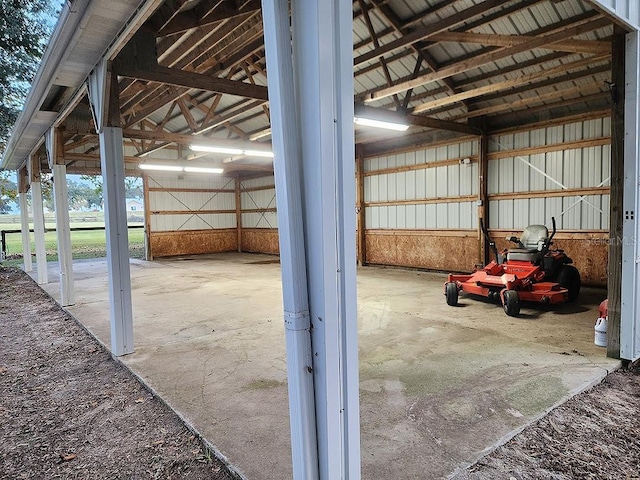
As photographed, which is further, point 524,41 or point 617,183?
point 524,41

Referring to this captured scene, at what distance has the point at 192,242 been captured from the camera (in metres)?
14.2

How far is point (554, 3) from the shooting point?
4.89 m

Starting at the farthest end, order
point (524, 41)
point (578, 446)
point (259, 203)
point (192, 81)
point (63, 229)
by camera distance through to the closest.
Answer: point (259, 203), point (63, 229), point (192, 81), point (524, 41), point (578, 446)

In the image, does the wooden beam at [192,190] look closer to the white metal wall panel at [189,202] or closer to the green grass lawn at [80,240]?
the white metal wall panel at [189,202]

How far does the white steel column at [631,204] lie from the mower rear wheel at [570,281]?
2.41 metres

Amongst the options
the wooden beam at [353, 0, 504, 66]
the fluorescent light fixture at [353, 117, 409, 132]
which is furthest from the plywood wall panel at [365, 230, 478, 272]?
the wooden beam at [353, 0, 504, 66]

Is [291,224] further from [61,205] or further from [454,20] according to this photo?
[61,205]

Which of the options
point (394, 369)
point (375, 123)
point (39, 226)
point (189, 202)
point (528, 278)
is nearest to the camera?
point (394, 369)

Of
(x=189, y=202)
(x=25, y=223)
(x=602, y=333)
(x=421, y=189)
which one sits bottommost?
(x=602, y=333)

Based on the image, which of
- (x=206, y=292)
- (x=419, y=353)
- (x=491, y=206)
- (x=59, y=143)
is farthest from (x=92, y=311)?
(x=491, y=206)

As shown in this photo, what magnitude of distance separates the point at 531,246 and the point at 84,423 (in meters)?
5.91

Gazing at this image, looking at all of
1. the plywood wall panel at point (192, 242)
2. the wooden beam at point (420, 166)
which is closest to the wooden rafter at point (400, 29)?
the wooden beam at point (420, 166)

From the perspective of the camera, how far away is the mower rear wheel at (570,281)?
18.3ft

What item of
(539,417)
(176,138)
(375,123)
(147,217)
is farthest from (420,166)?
(147,217)
